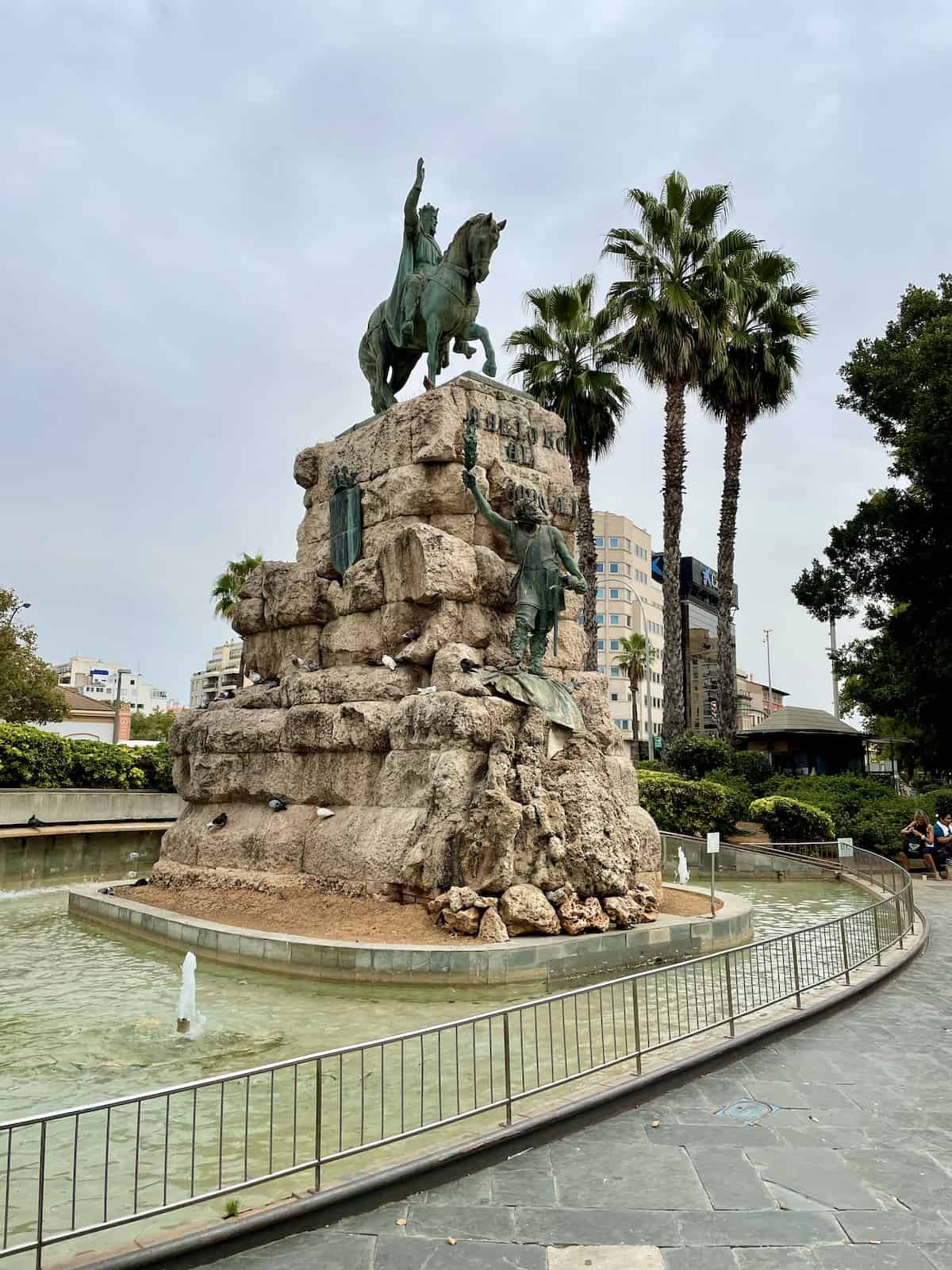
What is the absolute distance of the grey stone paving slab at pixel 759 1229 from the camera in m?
3.87

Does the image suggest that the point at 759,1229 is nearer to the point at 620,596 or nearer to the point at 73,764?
the point at 73,764

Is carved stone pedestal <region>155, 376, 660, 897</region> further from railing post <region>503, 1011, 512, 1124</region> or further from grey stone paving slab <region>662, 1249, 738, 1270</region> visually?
grey stone paving slab <region>662, 1249, 738, 1270</region>

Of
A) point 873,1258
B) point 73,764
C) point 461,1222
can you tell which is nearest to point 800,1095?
point 873,1258

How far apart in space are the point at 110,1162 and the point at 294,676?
884 cm

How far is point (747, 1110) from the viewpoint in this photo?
5430 millimetres

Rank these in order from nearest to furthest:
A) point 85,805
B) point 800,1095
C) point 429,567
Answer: point 800,1095, point 429,567, point 85,805

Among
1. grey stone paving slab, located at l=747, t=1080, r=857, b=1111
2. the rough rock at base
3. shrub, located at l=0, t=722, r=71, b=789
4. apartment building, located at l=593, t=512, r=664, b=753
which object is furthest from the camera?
apartment building, located at l=593, t=512, r=664, b=753

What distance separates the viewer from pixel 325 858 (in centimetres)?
1134

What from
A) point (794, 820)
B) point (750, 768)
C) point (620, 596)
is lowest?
point (794, 820)

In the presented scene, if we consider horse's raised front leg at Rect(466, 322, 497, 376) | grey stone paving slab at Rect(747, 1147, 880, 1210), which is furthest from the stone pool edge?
horse's raised front leg at Rect(466, 322, 497, 376)

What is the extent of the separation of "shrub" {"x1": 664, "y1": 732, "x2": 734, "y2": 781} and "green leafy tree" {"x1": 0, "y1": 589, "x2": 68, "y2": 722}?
24.4 meters

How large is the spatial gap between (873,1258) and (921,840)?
16.9 m

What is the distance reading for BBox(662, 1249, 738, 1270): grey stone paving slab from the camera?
145 inches

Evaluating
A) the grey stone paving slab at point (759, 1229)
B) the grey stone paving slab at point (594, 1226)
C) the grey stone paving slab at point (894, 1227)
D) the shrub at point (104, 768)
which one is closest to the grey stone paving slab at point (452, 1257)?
the grey stone paving slab at point (594, 1226)
